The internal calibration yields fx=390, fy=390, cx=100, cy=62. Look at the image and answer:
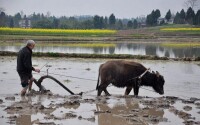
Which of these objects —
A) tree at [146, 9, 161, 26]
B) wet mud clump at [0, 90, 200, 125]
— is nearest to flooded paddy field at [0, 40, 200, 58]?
wet mud clump at [0, 90, 200, 125]

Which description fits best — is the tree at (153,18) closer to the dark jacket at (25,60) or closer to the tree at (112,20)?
the tree at (112,20)

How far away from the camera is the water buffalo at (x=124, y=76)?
41.4 ft

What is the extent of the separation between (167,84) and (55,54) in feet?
42.4

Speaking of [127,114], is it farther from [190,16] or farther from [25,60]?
[190,16]

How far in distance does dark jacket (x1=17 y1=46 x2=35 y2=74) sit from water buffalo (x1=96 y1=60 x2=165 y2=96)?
232 centimetres

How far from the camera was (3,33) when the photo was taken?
5769 centimetres

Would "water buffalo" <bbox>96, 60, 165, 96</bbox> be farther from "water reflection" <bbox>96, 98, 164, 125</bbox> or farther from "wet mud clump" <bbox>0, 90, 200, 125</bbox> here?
"water reflection" <bbox>96, 98, 164, 125</bbox>

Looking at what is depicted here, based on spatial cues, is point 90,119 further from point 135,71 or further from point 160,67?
point 160,67

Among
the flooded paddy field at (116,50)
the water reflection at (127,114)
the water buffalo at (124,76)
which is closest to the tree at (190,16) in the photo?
the flooded paddy field at (116,50)

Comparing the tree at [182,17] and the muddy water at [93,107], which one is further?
the tree at [182,17]

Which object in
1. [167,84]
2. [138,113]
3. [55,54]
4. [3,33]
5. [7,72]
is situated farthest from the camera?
[3,33]

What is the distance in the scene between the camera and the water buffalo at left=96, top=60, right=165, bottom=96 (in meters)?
12.6

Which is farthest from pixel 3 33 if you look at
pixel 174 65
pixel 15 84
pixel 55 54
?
pixel 15 84

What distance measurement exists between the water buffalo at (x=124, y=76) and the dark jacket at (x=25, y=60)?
2.32 metres
